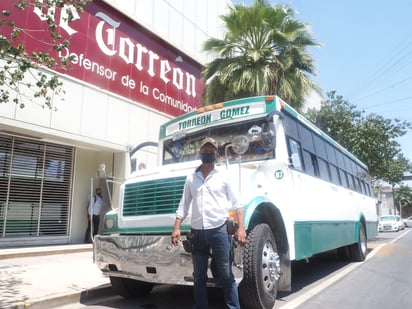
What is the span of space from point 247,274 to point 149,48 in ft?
35.6

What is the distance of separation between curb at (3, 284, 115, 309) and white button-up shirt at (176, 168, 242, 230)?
244cm

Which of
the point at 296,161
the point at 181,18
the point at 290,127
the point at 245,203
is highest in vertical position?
the point at 181,18

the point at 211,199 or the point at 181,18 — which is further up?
the point at 181,18

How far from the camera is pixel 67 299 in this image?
17.8 feet

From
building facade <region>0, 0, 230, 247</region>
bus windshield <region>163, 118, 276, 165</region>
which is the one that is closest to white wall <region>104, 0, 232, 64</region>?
building facade <region>0, 0, 230, 247</region>

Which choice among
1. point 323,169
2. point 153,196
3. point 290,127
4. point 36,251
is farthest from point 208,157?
point 36,251

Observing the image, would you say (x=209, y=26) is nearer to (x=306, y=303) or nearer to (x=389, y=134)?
(x=389, y=134)

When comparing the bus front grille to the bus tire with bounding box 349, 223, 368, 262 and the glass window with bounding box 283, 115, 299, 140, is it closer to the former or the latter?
the glass window with bounding box 283, 115, 299, 140

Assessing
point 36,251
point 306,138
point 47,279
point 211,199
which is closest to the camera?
point 211,199

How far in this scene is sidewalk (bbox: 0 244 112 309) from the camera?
520cm

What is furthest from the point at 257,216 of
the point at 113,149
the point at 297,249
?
the point at 113,149

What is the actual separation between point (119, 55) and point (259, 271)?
375 inches

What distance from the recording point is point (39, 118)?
31.1 feet

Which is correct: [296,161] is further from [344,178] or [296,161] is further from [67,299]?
[344,178]
